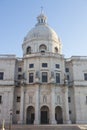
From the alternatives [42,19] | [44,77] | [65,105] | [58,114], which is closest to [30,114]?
[58,114]

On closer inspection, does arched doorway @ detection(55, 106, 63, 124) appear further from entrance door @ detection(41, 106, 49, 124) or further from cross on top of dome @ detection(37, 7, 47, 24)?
cross on top of dome @ detection(37, 7, 47, 24)

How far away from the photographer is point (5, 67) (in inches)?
1953

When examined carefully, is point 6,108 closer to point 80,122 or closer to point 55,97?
point 55,97

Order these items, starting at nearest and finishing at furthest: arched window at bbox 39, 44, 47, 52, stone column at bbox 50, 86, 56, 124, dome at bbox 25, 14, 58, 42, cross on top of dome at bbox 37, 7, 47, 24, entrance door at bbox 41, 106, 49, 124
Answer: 1. stone column at bbox 50, 86, 56, 124
2. entrance door at bbox 41, 106, 49, 124
3. arched window at bbox 39, 44, 47, 52
4. dome at bbox 25, 14, 58, 42
5. cross on top of dome at bbox 37, 7, 47, 24

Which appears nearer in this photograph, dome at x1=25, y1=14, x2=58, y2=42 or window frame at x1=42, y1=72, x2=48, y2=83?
window frame at x1=42, y1=72, x2=48, y2=83

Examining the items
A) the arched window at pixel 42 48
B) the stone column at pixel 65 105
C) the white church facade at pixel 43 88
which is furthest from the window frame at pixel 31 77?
the arched window at pixel 42 48

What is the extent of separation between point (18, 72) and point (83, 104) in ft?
54.9

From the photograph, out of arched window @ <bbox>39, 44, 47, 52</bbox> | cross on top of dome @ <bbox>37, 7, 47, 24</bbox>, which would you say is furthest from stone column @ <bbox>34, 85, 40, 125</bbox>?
cross on top of dome @ <bbox>37, 7, 47, 24</bbox>

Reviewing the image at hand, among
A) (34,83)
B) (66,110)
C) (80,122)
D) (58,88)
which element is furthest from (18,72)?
(80,122)

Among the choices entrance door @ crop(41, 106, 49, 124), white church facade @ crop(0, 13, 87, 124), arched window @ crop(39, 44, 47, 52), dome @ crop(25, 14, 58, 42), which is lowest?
entrance door @ crop(41, 106, 49, 124)

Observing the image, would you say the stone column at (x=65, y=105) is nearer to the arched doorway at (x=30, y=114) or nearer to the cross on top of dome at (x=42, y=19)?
the arched doorway at (x=30, y=114)

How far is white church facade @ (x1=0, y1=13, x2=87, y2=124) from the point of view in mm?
45312

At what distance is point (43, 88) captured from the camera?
4616cm

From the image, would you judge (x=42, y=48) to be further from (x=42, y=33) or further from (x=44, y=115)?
(x=44, y=115)
